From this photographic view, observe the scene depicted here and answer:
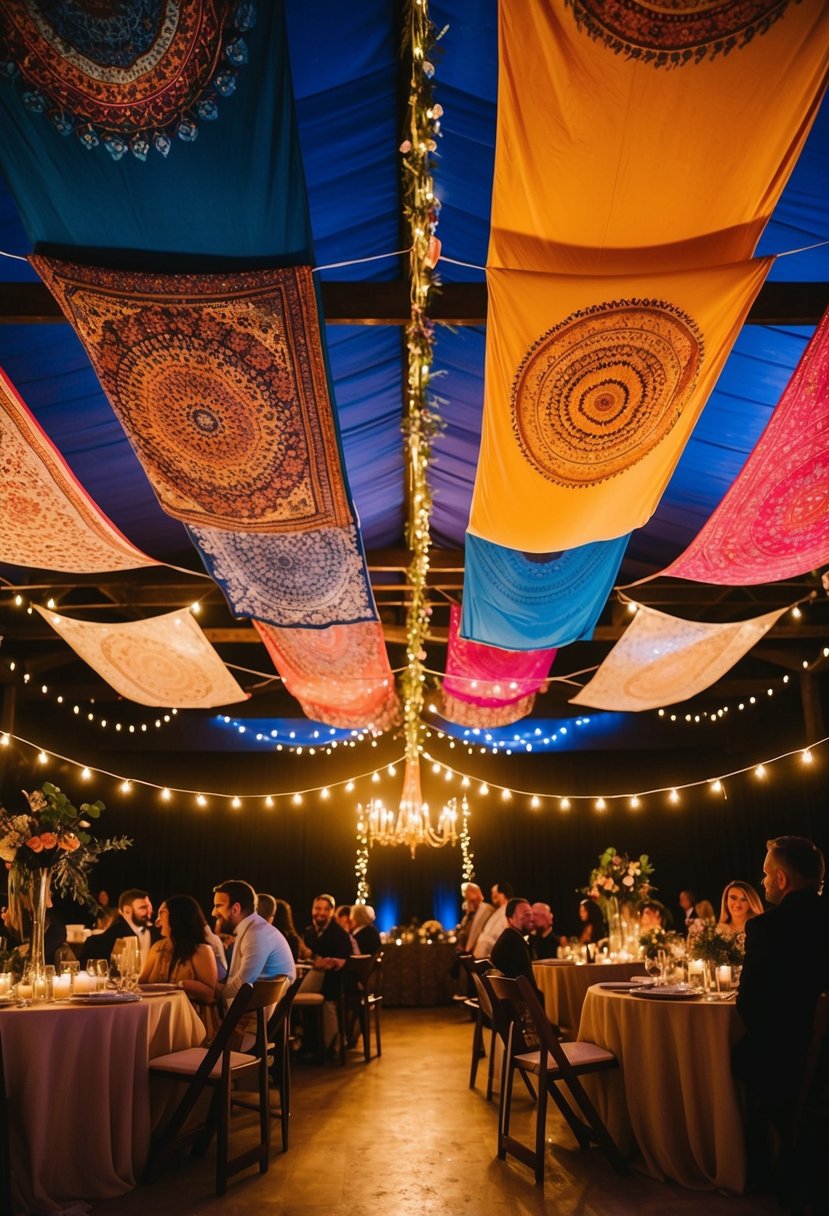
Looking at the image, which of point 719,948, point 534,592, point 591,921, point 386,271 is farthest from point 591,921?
point 386,271

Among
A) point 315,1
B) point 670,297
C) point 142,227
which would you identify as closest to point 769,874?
point 670,297

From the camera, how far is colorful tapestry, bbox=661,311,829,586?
3775mm

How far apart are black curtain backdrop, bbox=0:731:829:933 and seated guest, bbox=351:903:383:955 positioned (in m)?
4.93

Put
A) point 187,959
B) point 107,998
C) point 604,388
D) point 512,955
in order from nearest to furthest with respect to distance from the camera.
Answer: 1. point 604,388
2. point 107,998
3. point 187,959
4. point 512,955

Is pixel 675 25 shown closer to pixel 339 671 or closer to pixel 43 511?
pixel 43 511

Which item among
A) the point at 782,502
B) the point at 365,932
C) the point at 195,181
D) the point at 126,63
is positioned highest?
the point at 126,63

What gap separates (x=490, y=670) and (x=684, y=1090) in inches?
203

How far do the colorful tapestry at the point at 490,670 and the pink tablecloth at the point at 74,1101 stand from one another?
15.5 ft

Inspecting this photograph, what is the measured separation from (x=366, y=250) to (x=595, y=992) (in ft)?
12.9

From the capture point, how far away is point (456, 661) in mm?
8594

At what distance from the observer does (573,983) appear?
630 centimetres

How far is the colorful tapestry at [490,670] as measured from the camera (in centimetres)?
814

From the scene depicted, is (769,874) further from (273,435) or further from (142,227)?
(142,227)

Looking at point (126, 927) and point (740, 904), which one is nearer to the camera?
point (740, 904)
